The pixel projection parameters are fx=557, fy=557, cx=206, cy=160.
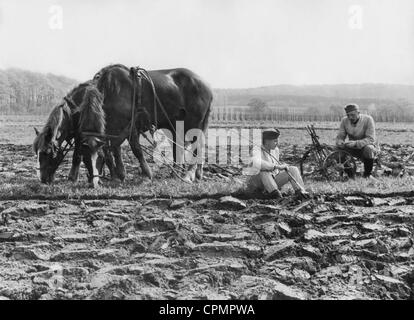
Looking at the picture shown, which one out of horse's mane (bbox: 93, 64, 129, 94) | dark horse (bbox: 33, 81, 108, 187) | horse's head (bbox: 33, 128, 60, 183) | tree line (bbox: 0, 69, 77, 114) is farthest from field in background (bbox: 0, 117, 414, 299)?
tree line (bbox: 0, 69, 77, 114)

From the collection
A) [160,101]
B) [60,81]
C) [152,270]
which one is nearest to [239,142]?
[160,101]

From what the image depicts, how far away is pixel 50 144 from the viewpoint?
363 inches

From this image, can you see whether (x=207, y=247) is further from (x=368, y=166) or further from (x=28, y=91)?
(x=28, y=91)

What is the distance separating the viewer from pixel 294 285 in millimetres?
5320

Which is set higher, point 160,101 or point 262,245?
point 160,101

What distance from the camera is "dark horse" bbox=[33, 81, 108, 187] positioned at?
30.1ft

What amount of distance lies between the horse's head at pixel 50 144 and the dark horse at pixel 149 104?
0.89 metres

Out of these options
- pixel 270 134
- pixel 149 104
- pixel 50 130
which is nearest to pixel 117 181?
pixel 50 130

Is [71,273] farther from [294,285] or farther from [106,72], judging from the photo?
[106,72]

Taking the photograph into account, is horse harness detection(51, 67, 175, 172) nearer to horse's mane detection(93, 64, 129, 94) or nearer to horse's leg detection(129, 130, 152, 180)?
horse's leg detection(129, 130, 152, 180)

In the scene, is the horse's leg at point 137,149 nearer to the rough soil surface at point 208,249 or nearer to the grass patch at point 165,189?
the grass patch at point 165,189

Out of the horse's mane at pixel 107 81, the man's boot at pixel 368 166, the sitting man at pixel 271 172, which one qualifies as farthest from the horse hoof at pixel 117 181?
the man's boot at pixel 368 166

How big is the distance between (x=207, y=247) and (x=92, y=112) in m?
4.03
